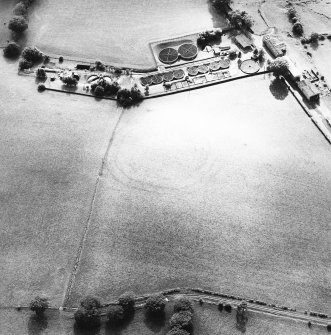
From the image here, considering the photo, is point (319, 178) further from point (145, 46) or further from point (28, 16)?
point (28, 16)

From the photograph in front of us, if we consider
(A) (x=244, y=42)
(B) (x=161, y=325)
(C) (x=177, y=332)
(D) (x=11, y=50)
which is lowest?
(C) (x=177, y=332)

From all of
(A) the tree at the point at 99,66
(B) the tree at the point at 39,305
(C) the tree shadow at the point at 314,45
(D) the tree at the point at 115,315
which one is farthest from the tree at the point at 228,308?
(C) the tree shadow at the point at 314,45

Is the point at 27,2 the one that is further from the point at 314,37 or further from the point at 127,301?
the point at 127,301

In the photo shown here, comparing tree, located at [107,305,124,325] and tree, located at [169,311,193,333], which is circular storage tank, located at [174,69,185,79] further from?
tree, located at [169,311,193,333]

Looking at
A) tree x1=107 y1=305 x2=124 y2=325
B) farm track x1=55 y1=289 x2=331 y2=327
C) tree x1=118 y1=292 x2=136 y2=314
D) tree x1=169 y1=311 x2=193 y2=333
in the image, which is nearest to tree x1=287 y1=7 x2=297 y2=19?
farm track x1=55 y1=289 x2=331 y2=327

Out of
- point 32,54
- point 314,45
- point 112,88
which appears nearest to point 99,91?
point 112,88

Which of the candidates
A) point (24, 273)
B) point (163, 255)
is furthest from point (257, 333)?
point (24, 273)
